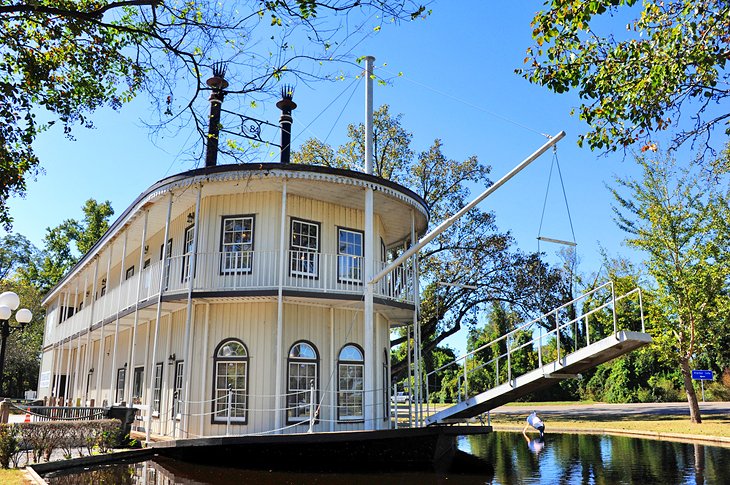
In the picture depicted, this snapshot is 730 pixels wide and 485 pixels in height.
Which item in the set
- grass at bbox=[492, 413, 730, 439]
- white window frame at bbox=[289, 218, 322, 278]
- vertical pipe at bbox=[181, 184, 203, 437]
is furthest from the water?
white window frame at bbox=[289, 218, 322, 278]

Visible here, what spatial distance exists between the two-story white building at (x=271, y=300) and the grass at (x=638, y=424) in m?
10.0

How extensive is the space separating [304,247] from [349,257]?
128 centimetres

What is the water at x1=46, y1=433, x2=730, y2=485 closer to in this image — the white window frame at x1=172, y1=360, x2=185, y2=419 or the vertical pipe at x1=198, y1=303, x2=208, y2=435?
the vertical pipe at x1=198, y1=303, x2=208, y2=435

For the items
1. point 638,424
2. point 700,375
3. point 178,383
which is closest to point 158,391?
point 178,383

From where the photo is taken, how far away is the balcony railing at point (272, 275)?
15195mm

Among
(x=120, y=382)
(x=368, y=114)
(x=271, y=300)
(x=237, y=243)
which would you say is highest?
(x=368, y=114)

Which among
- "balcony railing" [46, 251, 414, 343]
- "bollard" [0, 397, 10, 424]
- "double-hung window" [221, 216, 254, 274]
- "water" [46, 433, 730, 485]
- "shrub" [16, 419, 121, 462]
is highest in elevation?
"double-hung window" [221, 216, 254, 274]

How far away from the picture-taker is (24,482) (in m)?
9.35

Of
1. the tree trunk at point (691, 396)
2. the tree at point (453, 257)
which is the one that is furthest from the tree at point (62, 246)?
the tree trunk at point (691, 396)

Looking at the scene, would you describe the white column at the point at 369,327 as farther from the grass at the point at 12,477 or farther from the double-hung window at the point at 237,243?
the grass at the point at 12,477

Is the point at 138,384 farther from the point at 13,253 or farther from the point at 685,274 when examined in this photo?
the point at 13,253

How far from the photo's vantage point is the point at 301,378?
1528cm

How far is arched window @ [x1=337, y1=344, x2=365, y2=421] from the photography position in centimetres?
1553

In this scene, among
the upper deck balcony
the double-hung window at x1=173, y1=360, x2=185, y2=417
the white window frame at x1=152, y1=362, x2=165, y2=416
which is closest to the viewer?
the upper deck balcony
